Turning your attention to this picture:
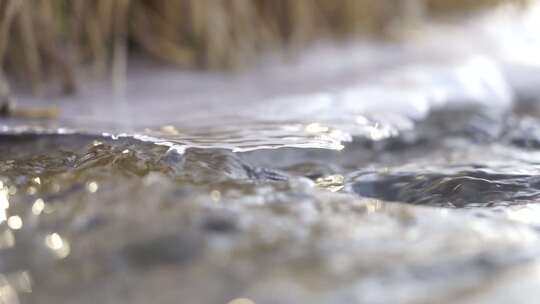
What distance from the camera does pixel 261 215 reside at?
0.65 meters

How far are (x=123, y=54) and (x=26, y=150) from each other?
619 millimetres

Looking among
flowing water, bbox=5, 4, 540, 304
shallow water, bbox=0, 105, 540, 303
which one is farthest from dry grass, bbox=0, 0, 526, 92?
shallow water, bbox=0, 105, 540, 303

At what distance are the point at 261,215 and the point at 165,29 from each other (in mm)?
1103

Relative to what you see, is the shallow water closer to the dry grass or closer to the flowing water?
the flowing water

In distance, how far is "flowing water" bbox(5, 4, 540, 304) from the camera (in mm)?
552

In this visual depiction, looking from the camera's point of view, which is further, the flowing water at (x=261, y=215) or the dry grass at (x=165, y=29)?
the dry grass at (x=165, y=29)

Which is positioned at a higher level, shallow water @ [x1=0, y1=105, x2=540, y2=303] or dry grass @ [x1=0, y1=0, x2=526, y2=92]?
dry grass @ [x1=0, y1=0, x2=526, y2=92]

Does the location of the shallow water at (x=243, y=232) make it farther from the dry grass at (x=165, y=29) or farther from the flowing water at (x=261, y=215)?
the dry grass at (x=165, y=29)

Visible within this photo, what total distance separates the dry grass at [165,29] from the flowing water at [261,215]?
0.33 m

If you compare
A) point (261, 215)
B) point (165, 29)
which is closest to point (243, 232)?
point (261, 215)

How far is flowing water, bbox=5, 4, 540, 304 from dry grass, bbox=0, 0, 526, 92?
13.0 inches

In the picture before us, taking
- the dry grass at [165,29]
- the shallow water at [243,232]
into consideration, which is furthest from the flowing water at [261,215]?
the dry grass at [165,29]

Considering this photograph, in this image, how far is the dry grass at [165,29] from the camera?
1.39m

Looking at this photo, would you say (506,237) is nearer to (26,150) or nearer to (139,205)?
(139,205)
